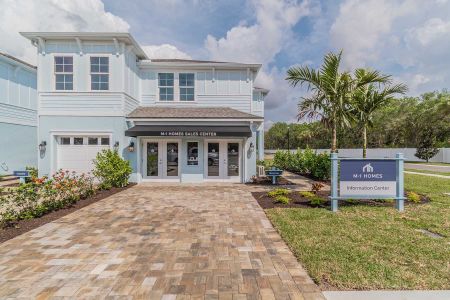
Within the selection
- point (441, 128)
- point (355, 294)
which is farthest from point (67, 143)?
point (441, 128)

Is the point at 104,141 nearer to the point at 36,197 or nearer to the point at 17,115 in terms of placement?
the point at 36,197

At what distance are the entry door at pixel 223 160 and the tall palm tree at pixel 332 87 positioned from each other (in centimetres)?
509

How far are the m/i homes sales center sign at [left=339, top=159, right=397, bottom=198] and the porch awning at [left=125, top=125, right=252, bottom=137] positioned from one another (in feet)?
20.8

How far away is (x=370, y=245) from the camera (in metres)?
5.55

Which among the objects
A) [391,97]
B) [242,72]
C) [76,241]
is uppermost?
[242,72]

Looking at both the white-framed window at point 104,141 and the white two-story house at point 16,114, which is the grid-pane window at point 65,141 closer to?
the white-framed window at point 104,141

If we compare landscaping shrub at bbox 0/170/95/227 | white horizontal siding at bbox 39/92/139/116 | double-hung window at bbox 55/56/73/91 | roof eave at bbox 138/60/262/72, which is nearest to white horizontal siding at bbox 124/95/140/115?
white horizontal siding at bbox 39/92/139/116

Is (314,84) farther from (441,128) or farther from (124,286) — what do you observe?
(441,128)

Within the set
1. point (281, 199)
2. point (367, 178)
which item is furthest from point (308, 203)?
point (367, 178)

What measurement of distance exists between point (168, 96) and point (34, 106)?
11.9 m

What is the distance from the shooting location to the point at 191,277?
167 inches

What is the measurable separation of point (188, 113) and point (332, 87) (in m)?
8.35

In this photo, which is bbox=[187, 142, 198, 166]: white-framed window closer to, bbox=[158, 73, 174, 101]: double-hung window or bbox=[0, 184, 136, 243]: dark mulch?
bbox=[158, 73, 174, 101]: double-hung window

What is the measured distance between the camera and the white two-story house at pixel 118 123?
1467 centimetres
